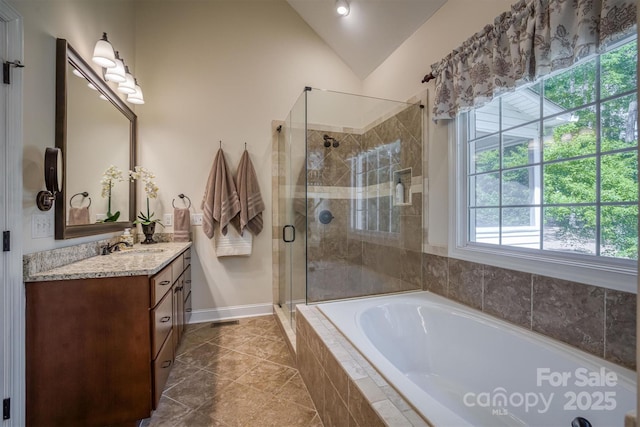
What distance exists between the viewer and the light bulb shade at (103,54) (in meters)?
1.72

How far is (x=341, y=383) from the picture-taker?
1.16m

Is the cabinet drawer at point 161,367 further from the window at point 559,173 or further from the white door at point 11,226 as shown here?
the window at point 559,173

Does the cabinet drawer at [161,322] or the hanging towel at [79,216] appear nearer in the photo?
the cabinet drawer at [161,322]

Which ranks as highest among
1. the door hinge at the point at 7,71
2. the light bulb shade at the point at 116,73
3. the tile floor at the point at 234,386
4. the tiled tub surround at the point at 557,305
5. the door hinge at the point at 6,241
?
the light bulb shade at the point at 116,73

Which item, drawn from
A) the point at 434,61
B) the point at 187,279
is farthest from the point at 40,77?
the point at 434,61

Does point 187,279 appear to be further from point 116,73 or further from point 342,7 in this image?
point 342,7

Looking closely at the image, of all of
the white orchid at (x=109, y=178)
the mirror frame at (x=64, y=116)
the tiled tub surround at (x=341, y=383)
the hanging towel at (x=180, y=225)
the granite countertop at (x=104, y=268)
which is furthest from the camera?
the hanging towel at (x=180, y=225)

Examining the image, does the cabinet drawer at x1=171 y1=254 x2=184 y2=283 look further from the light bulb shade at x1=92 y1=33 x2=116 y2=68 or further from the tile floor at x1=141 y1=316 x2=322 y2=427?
the light bulb shade at x1=92 y1=33 x2=116 y2=68

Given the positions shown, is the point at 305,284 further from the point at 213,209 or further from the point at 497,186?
the point at 497,186

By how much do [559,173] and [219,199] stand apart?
2.57 meters

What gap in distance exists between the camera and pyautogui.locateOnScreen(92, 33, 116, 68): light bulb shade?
1725 mm

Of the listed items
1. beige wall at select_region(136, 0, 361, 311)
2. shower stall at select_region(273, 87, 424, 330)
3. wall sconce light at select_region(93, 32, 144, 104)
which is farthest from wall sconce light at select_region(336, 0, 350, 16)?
wall sconce light at select_region(93, 32, 144, 104)

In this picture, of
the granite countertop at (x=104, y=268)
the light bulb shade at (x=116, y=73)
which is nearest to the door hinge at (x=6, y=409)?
the granite countertop at (x=104, y=268)

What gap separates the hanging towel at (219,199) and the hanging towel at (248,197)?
7 cm
